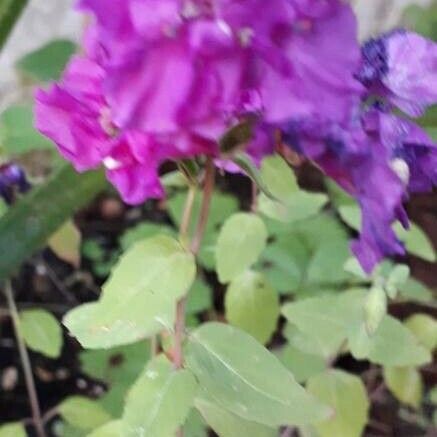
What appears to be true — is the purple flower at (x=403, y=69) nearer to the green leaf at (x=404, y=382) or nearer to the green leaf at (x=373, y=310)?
the green leaf at (x=373, y=310)

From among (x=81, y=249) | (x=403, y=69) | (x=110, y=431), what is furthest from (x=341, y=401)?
(x=81, y=249)

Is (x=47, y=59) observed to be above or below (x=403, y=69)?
below

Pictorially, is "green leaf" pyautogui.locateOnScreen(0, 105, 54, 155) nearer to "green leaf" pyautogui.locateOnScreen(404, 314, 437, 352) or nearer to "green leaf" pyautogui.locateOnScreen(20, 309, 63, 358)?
"green leaf" pyautogui.locateOnScreen(20, 309, 63, 358)

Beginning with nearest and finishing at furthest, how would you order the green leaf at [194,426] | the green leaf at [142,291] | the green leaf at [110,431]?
1. the green leaf at [142,291]
2. the green leaf at [110,431]
3. the green leaf at [194,426]

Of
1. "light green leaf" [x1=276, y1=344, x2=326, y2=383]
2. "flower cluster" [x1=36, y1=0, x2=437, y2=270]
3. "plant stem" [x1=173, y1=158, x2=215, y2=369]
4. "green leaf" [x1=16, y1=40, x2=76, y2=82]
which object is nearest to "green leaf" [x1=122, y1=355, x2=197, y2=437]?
"plant stem" [x1=173, y1=158, x2=215, y2=369]

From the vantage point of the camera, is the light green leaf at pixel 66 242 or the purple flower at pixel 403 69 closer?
the purple flower at pixel 403 69

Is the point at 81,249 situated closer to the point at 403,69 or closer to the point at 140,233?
the point at 140,233

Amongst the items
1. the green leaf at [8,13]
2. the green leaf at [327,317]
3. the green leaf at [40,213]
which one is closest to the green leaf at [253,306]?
the green leaf at [327,317]
